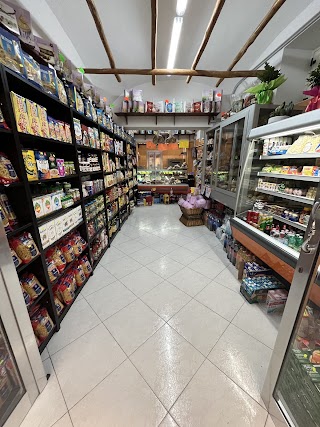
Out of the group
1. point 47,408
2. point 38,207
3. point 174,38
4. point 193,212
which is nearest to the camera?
point 47,408

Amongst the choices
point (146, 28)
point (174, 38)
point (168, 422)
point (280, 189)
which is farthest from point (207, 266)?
point (146, 28)

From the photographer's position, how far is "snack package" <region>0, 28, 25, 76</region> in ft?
3.54

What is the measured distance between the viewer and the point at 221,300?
2006 millimetres

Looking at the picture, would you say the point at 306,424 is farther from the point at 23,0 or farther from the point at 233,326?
the point at 23,0

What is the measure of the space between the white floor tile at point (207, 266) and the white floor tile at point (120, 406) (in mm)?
1511

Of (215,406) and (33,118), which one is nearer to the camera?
(215,406)

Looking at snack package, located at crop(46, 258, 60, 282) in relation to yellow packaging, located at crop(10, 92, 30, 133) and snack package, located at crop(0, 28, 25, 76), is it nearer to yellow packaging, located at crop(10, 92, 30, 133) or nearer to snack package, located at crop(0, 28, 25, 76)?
yellow packaging, located at crop(10, 92, 30, 133)

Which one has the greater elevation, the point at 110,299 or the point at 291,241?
the point at 291,241

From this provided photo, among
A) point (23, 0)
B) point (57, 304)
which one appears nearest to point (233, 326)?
point (57, 304)

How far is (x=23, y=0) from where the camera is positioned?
71.8 inches

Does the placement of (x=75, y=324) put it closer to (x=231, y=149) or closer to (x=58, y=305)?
(x=58, y=305)

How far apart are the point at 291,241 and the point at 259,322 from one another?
0.88 meters

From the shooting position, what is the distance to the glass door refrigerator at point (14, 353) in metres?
0.94

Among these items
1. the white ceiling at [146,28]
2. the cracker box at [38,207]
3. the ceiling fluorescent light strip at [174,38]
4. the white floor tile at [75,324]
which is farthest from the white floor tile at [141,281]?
the ceiling fluorescent light strip at [174,38]
